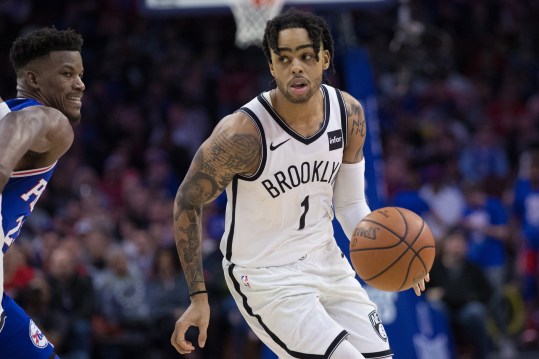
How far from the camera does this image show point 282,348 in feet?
16.8

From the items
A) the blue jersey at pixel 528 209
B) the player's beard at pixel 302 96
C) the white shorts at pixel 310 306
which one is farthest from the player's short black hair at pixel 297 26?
the blue jersey at pixel 528 209

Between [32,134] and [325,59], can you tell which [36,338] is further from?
[325,59]

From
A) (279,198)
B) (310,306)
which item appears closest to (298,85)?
(279,198)

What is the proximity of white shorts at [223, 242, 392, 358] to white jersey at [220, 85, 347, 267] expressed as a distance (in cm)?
7

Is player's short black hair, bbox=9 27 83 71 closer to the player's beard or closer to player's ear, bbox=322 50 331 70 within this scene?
the player's beard

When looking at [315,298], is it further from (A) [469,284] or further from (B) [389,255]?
(A) [469,284]

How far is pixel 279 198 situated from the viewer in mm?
5188

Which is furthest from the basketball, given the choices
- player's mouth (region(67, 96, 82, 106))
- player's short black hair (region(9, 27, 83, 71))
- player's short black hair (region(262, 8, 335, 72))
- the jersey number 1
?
player's short black hair (region(9, 27, 83, 71))

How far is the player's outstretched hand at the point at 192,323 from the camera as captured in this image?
16.1ft

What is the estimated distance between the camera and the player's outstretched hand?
490cm

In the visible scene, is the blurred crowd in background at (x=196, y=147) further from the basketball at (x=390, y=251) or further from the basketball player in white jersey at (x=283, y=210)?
the basketball at (x=390, y=251)

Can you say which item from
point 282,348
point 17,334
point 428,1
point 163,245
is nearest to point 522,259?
point 163,245

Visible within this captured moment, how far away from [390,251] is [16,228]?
1.92m

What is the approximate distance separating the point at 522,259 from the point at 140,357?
4.97 metres
